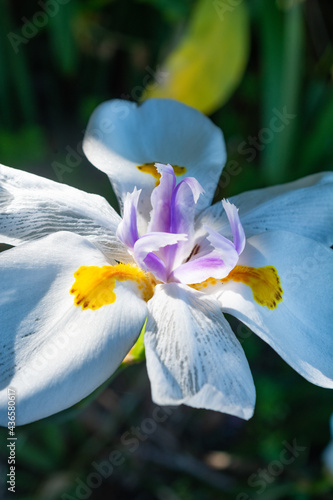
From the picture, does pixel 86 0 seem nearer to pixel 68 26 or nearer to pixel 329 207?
pixel 68 26

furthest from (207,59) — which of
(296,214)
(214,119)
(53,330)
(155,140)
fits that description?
(53,330)

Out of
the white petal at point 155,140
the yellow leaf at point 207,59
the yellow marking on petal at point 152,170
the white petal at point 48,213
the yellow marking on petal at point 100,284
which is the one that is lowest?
the yellow marking on petal at point 100,284

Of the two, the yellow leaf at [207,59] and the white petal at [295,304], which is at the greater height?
the yellow leaf at [207,59]

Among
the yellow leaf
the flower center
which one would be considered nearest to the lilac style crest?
the flower center

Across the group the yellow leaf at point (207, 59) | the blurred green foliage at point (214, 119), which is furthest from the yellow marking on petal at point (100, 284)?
the yellow leaf at point (207, 59)

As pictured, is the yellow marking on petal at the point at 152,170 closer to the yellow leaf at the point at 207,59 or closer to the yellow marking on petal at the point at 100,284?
the yellow marking on petal at the point at 100,284

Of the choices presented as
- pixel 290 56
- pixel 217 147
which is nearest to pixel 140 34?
pixel 290 56

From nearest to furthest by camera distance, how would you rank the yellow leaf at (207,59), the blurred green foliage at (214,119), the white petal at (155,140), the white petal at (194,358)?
the white petal at (194,358) → the white petal at (155,140) → the blurred green foliage at (214,119) → the yellow leaf at (207,59)
